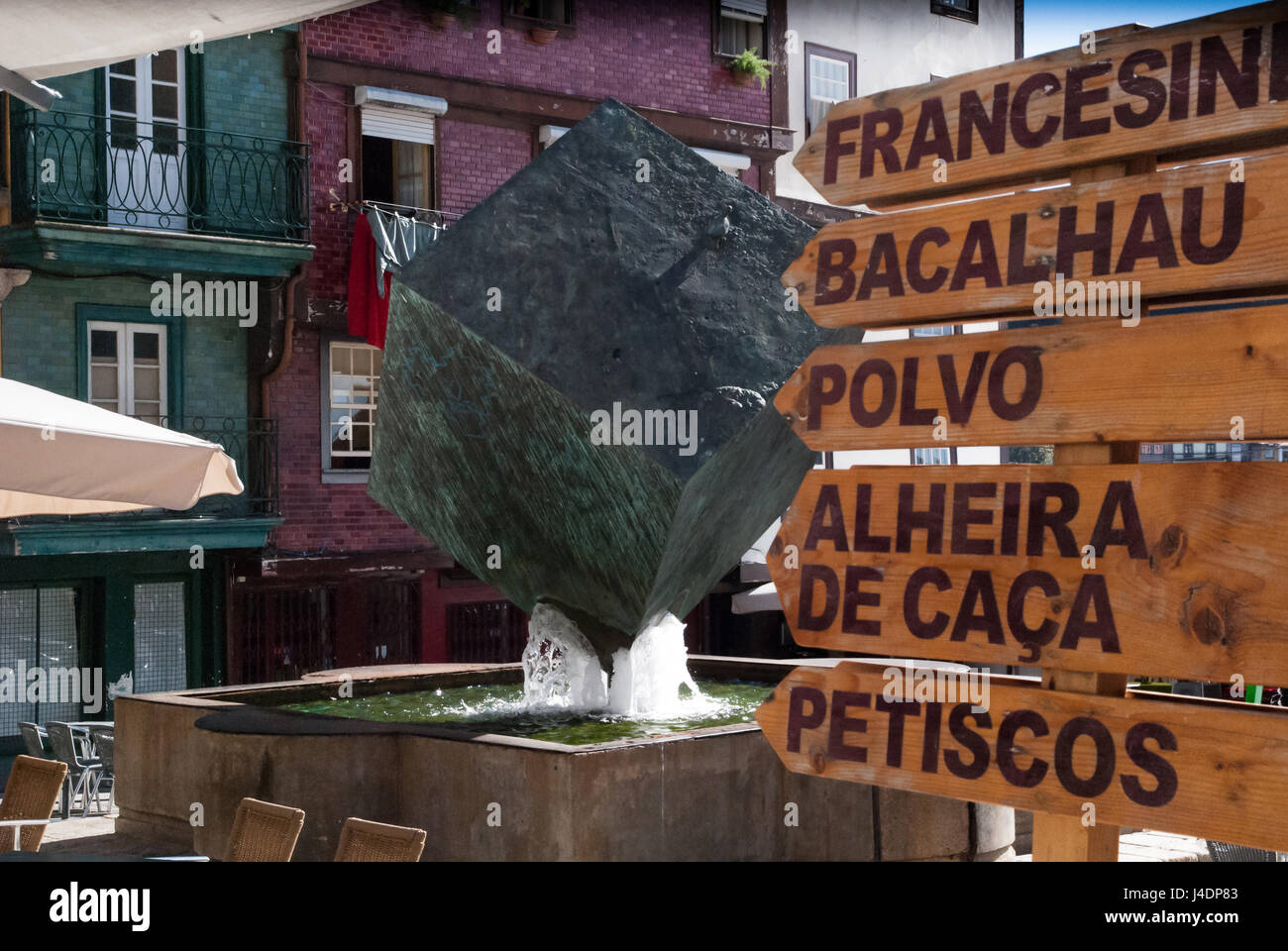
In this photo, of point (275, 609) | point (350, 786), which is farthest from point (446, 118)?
point (350, 786)

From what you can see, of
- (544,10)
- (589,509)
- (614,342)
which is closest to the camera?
(614,342)

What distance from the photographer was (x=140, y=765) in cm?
798

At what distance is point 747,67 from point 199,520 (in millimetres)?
10379

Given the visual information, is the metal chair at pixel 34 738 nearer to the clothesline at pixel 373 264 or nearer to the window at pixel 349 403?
the window at pixel 349 403

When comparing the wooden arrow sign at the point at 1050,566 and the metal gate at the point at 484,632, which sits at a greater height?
the wooden arrow sign at the point at 1050,566

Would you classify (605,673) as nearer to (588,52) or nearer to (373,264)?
(373,264)

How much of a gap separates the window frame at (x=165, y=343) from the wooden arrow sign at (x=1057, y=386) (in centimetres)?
1437

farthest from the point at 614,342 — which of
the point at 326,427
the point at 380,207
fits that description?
the point at 380,207

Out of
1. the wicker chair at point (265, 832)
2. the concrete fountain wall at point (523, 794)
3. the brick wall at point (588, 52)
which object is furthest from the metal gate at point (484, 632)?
the wicker chair at point (265, 832)

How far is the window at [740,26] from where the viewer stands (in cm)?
2222

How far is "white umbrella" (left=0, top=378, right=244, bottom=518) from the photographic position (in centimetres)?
590

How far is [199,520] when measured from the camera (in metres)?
16.3

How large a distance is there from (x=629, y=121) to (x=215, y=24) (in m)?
2.71
